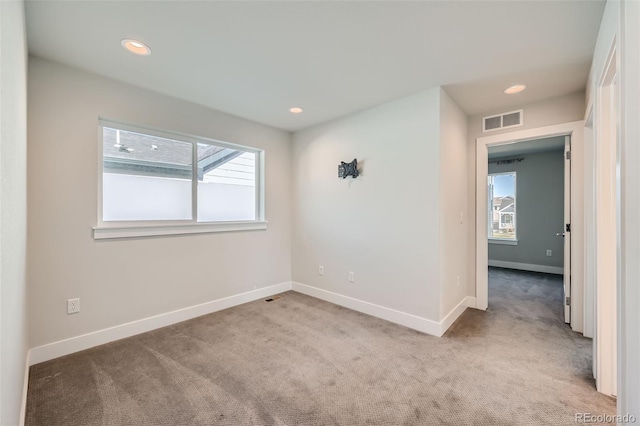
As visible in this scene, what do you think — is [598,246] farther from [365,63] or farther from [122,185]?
[122,185]

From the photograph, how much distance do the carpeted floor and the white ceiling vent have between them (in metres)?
2.24

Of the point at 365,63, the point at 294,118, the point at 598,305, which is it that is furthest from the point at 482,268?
the point at 294,118

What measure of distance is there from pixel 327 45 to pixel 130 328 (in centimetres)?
310

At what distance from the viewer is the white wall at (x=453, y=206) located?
2.72 metres

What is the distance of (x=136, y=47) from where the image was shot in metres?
2.03

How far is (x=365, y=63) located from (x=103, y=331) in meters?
3.33

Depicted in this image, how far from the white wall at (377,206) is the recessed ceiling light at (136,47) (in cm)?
216

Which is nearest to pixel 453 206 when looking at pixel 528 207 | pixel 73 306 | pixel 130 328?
pixel 130 328

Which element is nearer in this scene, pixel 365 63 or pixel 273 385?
pixel 273 385

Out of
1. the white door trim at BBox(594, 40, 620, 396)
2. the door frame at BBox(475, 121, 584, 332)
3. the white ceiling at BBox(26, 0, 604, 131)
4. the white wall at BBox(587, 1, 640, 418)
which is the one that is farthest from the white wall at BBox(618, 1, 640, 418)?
the door frame at BBox(475, 121, 584, 332)

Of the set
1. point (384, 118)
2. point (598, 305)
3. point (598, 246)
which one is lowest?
point (598, 305)

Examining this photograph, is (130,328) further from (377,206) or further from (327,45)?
(327,45)

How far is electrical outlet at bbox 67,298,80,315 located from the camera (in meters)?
2.30

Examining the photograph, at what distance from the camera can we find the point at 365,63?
2.24 metres
